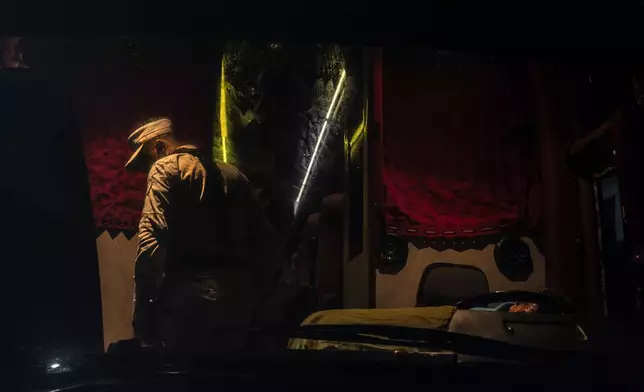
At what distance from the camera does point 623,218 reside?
110 centimetres

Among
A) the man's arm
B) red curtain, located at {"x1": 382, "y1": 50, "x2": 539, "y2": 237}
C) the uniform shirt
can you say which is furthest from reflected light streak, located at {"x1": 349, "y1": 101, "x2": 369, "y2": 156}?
the man's arm

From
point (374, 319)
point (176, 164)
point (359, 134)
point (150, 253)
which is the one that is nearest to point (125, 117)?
point (176, 164)

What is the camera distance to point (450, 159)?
109cm

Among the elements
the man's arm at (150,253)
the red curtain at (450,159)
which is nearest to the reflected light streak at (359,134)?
the red curtain at (450,159)

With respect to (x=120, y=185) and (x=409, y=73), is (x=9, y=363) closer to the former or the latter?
(x=120, y=185)

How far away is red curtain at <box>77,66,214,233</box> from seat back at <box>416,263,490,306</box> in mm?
413

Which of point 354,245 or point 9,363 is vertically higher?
point 354,245

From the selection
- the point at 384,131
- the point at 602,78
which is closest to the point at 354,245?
the point at 384,131

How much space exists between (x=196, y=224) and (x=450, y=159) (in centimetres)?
43

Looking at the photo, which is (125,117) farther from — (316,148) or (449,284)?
(449,284)

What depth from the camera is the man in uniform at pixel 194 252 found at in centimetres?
102

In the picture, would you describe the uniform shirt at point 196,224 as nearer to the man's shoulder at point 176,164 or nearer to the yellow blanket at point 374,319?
the man's shoulder at point 176,164

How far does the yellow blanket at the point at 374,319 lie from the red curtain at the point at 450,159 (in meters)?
0.13

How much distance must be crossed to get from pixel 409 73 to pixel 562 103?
0.27m
